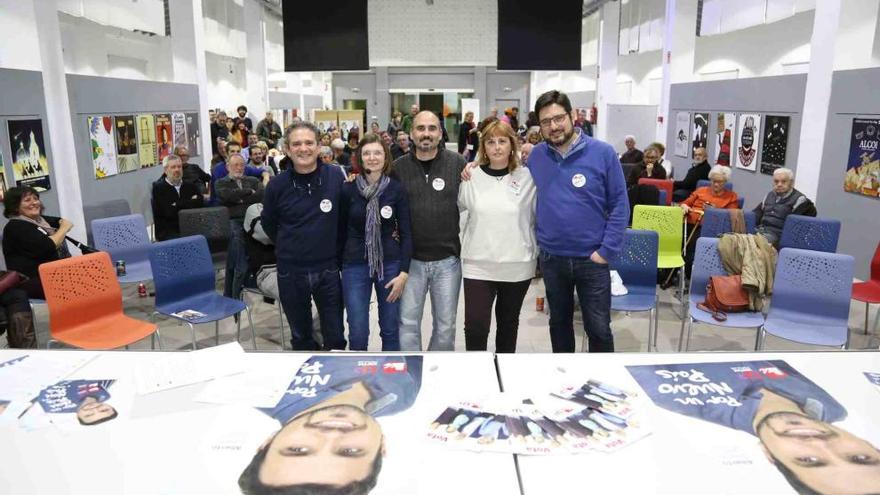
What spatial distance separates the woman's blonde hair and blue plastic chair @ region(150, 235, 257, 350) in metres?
1.91

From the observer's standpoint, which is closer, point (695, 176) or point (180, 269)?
point (180, 269)

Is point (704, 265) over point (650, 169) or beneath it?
beneath

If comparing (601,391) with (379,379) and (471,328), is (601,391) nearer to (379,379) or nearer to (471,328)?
(379,379)

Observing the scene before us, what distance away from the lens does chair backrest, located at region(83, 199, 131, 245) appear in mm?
5387

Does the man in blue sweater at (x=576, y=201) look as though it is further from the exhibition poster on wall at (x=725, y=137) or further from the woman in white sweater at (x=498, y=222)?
the exhibition poster on wall at (x=725, y=137)

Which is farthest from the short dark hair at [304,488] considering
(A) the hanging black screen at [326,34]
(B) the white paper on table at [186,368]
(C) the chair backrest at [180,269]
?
(A) the hanging black screen at [326,34]

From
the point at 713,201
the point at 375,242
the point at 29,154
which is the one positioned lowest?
the point at 713,201

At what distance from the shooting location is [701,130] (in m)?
9.14

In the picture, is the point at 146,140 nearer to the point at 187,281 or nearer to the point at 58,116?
the point at 58,116

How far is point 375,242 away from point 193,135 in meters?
7.54

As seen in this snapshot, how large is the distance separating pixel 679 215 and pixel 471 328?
2695 mm

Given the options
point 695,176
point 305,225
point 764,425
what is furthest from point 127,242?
point 695,176

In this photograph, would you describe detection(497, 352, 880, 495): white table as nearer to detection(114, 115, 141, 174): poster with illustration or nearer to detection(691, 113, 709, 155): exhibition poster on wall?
detection(114, 115, 141, 174): poster with illustration

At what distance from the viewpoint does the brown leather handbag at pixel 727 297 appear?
3.74 meters
